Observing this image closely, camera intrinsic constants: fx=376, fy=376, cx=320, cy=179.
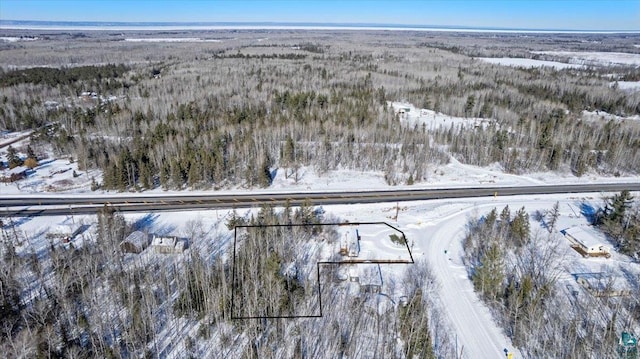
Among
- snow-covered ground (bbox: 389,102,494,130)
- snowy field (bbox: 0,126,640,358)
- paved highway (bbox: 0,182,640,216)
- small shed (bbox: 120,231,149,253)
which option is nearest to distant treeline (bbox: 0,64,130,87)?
snowy field (bbox: 0,126,640,358)

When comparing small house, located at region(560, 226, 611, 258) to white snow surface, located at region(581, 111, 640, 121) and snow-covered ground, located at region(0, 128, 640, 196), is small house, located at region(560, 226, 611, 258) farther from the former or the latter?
white snow surface, located at region(581, 111, 640, 121)

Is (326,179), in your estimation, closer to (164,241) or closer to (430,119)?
(164,241)

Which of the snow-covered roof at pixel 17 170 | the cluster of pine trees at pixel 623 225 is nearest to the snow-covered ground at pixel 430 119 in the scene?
the cluster of pine trees at pixel 623 225

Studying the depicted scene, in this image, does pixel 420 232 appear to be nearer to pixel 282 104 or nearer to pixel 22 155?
pixel 282 104

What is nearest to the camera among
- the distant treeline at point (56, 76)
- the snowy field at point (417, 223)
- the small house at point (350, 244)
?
the snowy field at point (417, 223)

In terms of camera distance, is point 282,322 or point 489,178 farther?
point 489,178

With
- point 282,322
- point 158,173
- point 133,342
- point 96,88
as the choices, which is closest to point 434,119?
point 158,173

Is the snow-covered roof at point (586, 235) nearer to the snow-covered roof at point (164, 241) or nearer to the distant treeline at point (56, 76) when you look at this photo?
the snow-covered roof at point (164, 241)

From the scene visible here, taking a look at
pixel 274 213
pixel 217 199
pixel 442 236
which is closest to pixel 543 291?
pixel 442 236
